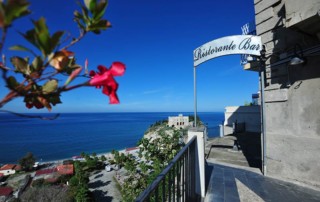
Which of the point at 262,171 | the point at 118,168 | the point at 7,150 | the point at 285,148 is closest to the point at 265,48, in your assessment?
the point at 285,148

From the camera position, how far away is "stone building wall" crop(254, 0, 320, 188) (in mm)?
3922

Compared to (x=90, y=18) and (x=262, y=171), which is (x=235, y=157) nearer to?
(x=262, y=171)

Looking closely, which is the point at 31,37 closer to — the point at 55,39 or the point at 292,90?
the point at 55,39

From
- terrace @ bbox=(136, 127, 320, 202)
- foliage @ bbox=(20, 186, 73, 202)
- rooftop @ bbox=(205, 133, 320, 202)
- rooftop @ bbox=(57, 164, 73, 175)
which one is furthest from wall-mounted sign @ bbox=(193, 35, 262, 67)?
rooftop @ bbox=(57, 164, 73, 175)

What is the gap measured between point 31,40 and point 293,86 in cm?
494

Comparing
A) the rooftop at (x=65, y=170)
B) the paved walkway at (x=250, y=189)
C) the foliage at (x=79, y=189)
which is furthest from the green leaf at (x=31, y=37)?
the rooftop at (x=65, y=170)

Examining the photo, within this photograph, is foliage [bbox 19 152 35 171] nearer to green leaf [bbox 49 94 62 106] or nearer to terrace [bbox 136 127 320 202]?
terrace [bbox 136 127 320 202]

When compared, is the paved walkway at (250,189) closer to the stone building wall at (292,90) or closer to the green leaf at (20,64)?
the stone building wall at (292,90)

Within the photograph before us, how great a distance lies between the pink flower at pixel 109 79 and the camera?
532 mm

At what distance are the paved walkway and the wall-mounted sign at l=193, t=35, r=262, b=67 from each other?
282 centimetres

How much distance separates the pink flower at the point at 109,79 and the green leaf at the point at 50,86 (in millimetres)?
95

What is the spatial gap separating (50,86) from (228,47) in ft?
17.4

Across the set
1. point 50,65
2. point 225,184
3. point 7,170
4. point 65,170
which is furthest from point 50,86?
point 7,170

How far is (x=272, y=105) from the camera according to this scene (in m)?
4.80
